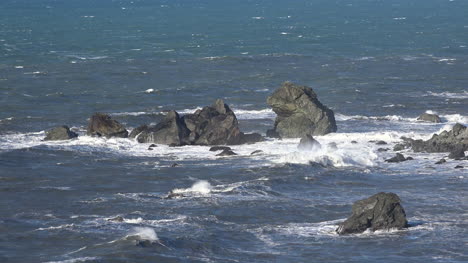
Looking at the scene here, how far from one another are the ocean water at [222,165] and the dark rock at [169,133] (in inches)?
44.0

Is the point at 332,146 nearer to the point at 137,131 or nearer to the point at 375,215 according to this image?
the point at 137,131

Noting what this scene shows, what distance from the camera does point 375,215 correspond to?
53.4m

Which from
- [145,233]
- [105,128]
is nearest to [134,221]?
[145,233]

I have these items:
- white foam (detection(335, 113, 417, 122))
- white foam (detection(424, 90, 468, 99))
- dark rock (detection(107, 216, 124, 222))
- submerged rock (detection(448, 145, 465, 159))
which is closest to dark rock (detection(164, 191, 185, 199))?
dark rock (detection(107, 216, 124, 222))

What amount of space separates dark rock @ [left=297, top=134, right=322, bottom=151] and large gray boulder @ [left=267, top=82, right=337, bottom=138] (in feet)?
17.8

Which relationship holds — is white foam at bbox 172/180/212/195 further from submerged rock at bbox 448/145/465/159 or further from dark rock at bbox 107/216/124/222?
submerged rock at bbox 448/145/465/159

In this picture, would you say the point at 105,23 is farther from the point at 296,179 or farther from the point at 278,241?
the point at 278,241

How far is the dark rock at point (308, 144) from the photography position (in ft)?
247

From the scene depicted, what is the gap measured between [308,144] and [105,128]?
56.0ft

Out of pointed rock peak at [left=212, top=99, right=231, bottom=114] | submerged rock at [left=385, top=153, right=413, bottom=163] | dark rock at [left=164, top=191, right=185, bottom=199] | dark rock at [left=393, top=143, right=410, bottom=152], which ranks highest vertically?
pointed rock peak at [left=212, top=99, right=231, bottom=114]

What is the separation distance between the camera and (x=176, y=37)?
167m

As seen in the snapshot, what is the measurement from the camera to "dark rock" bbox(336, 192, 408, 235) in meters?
53.3

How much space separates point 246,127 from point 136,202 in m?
26.8

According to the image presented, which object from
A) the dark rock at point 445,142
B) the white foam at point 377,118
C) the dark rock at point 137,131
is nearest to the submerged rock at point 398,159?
the dark rock at point 445,142
